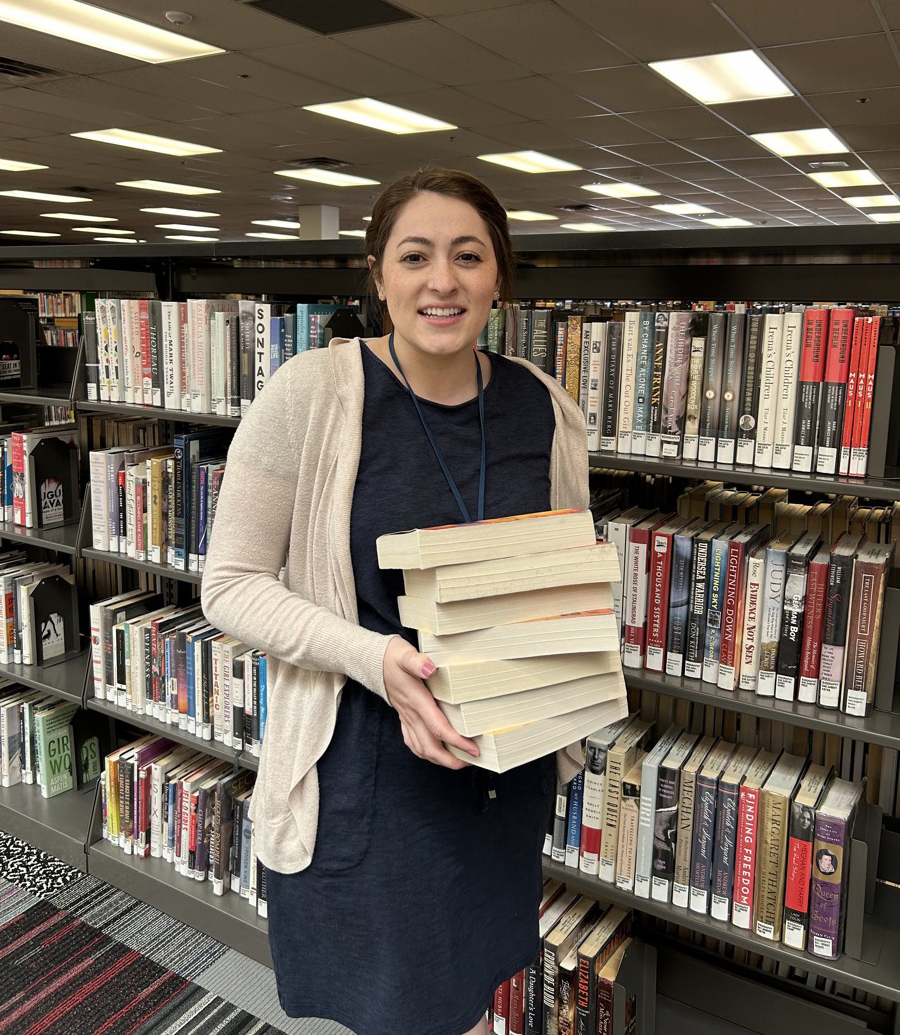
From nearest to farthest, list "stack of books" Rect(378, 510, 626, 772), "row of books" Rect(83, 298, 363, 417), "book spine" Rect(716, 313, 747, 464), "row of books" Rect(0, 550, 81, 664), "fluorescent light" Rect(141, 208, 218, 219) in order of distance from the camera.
→ "stack of books" Rect(378, 510, 626, 772) < "book spine" Rect(716, 313, 747, 464) < "row of books" Rect(83, 298, 363, 417) < "row of books" Rect(0, 550, 81, 664) < "fluorescent light" Rect(141, 208, 218, 219)

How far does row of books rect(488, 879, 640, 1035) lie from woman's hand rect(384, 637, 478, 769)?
1039 millimetres

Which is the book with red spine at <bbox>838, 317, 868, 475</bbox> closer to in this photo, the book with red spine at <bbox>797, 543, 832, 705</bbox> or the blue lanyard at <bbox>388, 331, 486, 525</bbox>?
the book with red spine at <bbox>797, 543, 832, 705</bbox>

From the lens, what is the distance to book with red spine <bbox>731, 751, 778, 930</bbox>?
1638mm

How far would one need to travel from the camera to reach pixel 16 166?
855 centimetres

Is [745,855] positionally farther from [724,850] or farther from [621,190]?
[621,190]

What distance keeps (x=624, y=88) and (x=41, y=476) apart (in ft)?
13.9

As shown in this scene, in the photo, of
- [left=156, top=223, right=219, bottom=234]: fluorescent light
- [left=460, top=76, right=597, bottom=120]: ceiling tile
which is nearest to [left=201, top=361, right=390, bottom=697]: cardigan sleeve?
[left=460, top=76, right=597, bottom=120]: ceiling tile

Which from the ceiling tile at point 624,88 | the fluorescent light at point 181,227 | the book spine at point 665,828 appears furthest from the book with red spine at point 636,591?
the fluorescent light at point 181,227

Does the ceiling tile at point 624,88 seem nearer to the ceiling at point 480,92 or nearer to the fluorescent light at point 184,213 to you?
the ceiling at point 480,92

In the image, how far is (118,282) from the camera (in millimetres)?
2832

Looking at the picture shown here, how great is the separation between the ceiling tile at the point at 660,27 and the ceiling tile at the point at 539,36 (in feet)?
0.28

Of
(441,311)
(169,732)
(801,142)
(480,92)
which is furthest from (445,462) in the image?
(801,142)

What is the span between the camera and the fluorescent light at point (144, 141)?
7.03 metres

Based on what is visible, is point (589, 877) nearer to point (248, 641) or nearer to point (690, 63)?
point (248, 641)
